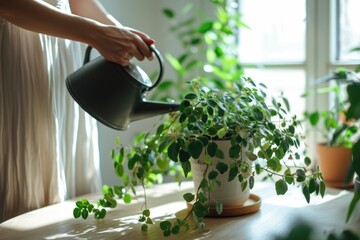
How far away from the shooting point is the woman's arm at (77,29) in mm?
1015

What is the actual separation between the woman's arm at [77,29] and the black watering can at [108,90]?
3cm

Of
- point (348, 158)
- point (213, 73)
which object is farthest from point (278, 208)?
point (213, 73)

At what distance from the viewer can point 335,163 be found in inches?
62.2

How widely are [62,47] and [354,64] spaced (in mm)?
1082

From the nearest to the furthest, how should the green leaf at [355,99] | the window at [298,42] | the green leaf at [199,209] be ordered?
the green leaf at [355,99], the green leaf at [199,209], the window at [298,42]

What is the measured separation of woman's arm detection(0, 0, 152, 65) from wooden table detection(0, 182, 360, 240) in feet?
1.08

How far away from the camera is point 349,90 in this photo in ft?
1.52

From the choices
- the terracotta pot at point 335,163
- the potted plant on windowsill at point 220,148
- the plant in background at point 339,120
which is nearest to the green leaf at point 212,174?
the potted plant on windowsill at point 220,148

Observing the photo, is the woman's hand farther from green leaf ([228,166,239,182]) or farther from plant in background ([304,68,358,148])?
plant in background ([304,68,358,148])

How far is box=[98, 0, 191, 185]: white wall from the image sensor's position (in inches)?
76.1

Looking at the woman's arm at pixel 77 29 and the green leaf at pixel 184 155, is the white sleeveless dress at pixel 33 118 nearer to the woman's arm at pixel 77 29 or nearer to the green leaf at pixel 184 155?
the woman's arm at pixel 77 29

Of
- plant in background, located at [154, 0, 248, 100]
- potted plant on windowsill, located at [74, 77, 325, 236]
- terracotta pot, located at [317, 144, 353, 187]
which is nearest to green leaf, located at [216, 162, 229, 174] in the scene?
potted plant on windowsill, located at [74, 77, 325, 236]

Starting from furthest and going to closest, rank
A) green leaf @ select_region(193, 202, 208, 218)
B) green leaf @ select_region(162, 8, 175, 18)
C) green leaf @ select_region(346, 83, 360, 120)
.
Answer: green leaf @ select_region(162, 8, 175, 18), green leaf @ select_region(193, 202, 208, 218), green leaf @ select_region(346, 83, 360, 120)

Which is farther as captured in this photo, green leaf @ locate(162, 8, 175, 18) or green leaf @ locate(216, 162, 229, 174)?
green leaf @ locate(162, 8, 175, 18)
